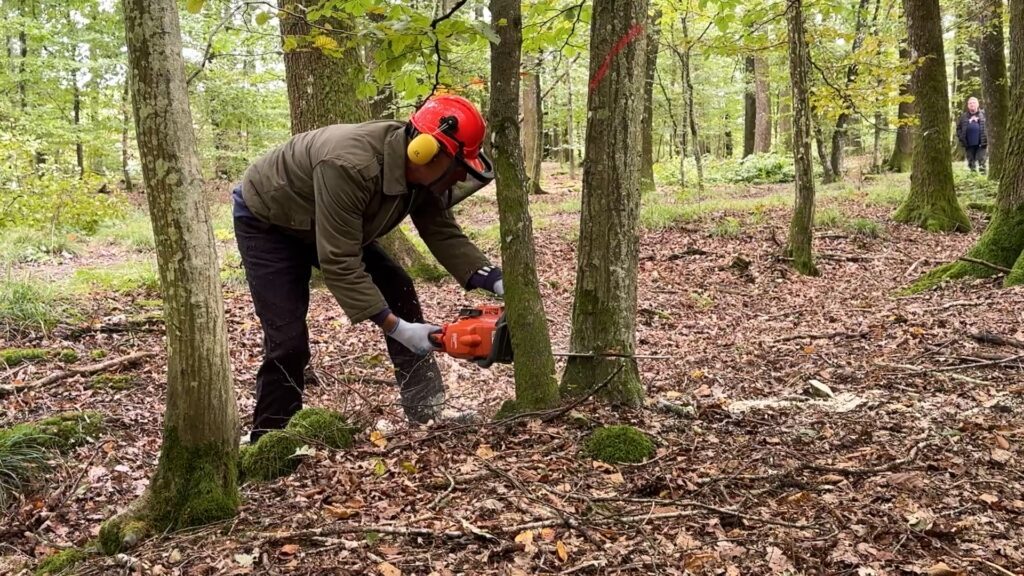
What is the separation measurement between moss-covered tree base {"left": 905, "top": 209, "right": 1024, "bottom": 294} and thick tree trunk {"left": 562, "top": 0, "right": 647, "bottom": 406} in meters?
4.35

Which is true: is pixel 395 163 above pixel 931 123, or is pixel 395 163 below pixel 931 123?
below

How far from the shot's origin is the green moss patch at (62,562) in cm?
248

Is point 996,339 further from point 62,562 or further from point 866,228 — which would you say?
point 866,228

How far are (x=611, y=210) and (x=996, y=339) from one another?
2.98 meters

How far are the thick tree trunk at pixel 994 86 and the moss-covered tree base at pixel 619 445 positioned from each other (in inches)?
498

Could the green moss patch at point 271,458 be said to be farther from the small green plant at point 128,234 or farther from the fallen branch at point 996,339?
the small green plant at point 128,234

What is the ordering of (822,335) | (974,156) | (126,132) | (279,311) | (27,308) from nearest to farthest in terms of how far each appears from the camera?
(279,311) < (822,335) < (27,308) < (974,156) < (126,132)

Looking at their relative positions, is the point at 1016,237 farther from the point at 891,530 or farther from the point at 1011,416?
the point at 891,530

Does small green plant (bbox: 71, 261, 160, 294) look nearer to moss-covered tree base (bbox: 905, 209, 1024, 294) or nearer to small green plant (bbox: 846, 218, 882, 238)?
moss-covered tree base (bbox: 905, 209, 1024, 294)

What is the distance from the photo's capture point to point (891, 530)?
2.37 m

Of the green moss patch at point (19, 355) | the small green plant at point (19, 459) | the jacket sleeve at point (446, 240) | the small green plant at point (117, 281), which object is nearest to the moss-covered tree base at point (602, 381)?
the jacket sleeve at point (446, 240)

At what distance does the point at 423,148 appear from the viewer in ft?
10.6

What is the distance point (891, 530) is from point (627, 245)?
1707 millimetres

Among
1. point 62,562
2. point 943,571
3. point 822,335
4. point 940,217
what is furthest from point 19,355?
point 940,217
